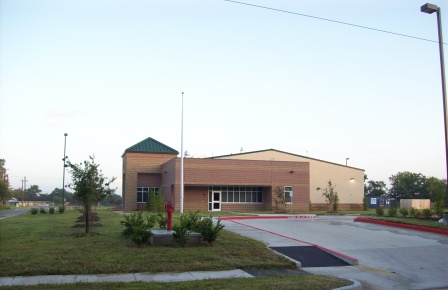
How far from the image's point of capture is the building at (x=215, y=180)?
1843 inches

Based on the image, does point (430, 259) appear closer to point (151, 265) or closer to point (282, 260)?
point (282, 260)

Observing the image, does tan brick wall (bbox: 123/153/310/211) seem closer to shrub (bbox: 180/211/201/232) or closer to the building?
the building

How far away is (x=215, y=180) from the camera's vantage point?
154 feet

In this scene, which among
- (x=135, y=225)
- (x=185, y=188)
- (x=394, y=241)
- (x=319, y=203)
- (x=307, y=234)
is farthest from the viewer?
(x=319, y=203)

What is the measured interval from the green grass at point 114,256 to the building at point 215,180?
98.6 feet

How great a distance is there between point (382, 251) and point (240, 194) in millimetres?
33913

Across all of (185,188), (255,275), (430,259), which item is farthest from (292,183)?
(255,275)

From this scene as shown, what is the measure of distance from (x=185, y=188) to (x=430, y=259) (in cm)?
3462

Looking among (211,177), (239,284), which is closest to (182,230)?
(239,284)

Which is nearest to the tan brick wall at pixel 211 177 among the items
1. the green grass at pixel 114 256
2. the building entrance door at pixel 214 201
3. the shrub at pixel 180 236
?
the building entrance door at pixel 214 201

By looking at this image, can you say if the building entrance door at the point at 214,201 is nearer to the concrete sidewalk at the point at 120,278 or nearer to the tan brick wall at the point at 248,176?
the tan brick wall at the point at 248,176

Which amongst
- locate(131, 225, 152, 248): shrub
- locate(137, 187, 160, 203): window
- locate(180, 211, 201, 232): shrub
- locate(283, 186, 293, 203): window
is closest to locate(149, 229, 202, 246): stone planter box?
locate(131, 225, 152, 248): shrub

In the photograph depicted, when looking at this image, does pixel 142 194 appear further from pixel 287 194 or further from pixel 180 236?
pixel 180 236

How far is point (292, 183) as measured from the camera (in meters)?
50.2
